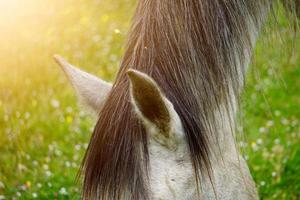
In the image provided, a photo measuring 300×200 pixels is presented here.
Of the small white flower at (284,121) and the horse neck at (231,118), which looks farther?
the small white flower at (284,121)

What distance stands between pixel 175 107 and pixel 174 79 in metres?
0.13

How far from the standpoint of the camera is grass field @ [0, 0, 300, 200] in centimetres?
510

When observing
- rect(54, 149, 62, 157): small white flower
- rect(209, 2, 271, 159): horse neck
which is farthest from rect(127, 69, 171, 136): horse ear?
rect(54, 149, 62, 157): small white flower

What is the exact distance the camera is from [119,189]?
9.05ft

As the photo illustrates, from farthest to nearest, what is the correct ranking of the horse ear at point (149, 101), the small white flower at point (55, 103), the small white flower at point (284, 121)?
1. the small white flower at point (55, 103)
2. the small white flower at point (284, 121)
3. the horse ear at point (149, 101)

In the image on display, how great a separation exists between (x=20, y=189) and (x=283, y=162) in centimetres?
199

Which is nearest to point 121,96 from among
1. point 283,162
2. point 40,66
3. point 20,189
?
point 20,189

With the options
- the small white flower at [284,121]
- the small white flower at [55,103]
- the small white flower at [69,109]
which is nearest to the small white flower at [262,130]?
the small white flower at [284,121]

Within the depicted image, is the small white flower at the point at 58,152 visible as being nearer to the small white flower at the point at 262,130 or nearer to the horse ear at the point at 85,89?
the small white flower at the point at 262,130

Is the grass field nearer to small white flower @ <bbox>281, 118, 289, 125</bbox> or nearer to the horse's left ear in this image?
small white flower @ <bbox>281, 118, 289, 125</bbox>

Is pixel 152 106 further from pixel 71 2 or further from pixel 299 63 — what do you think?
pixel 299 63

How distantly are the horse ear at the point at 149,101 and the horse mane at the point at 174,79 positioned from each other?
0.25 feet

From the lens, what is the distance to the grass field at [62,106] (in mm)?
5098

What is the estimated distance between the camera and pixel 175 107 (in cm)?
288
